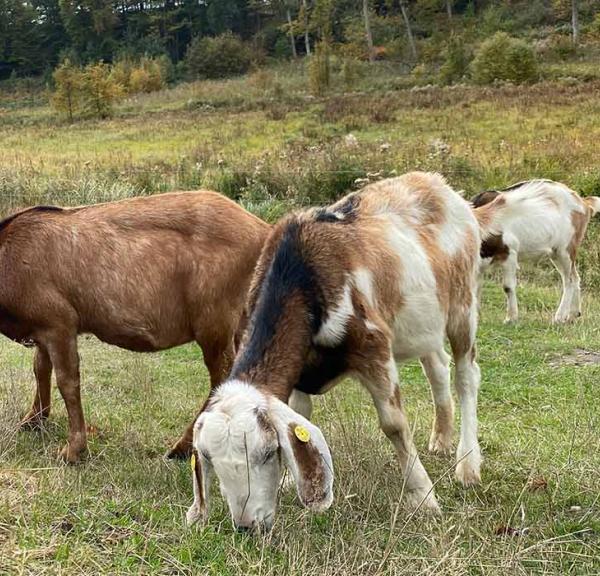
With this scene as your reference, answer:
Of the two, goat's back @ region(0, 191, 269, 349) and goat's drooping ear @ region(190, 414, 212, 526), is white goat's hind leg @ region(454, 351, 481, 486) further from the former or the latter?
goat's drooping ear @ region(190, 414, 212, 526)

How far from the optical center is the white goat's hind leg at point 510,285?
9547 mm

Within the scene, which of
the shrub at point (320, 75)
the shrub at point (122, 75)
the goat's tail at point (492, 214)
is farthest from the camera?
the shrub at point (122, 75)

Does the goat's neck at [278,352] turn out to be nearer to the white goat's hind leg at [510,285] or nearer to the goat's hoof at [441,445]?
the goat's hoof at [441,445]

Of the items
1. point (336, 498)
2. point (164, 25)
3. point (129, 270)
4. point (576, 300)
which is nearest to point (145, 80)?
point (164, 25)

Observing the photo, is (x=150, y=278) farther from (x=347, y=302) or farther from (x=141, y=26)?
(x=141, y=26)

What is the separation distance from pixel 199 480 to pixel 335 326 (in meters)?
0.97

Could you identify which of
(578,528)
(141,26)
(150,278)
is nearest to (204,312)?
(150,278)

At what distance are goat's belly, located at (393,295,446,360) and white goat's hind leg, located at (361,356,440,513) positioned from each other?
41cm

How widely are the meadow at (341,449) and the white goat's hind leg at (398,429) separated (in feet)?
0.44

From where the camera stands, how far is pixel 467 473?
455cm

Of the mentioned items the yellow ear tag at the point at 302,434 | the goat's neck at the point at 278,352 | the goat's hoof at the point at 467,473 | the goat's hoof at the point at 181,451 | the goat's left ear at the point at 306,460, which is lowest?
the goat's hoof at the point at 467,473

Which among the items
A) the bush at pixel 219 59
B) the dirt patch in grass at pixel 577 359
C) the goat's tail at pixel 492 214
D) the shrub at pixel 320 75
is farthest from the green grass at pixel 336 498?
the bush at pixel 219 59

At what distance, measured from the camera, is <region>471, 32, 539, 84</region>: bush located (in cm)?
3281

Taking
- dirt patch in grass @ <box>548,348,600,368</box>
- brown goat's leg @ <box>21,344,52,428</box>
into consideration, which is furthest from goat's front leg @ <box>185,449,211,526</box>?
dirt patch in grass @ <box>548,348,600,368</box>
